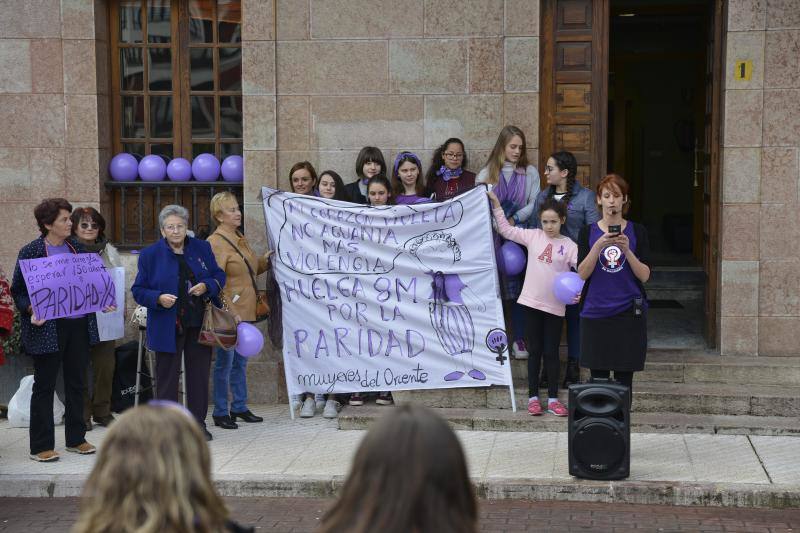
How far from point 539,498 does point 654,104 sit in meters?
13.5

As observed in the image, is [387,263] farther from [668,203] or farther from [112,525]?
[668,203]

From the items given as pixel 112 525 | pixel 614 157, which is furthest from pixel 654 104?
pixel 112 525

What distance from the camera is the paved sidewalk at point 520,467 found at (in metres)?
7.77

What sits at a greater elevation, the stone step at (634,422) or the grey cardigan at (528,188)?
the grey cardigan at (528,188)

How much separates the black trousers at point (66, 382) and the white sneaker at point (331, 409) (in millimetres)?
2134

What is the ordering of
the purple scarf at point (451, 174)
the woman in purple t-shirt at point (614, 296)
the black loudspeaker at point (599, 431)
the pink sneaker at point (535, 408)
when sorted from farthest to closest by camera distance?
the purple scarf at point (451, 174) < the pink sneaker at point (535, 408) < the woman in purple t-shirt at point (614, 296) < the black loudspeaker at point (599, 431)

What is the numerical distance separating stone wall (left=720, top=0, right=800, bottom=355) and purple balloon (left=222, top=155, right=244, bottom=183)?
4538 mm

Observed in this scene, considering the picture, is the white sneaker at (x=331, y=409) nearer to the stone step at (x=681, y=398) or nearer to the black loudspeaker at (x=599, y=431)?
the stone step at (x=681, y=398)

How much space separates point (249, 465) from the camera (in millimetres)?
8633

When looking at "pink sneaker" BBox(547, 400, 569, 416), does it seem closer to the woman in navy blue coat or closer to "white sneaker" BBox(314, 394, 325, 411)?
"white sneaker" BBox(314, 394, 325, 411)

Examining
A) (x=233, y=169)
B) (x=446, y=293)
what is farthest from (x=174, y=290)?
(x=233, y=169)

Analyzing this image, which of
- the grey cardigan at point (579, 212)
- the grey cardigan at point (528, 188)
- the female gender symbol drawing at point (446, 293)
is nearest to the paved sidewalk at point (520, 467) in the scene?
the female gender symbol drawing at point (446, 293)

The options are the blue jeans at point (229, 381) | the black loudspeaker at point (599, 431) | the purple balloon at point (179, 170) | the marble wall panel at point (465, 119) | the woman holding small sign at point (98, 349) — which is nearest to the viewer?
the black loudspeaker at point (599, 431)

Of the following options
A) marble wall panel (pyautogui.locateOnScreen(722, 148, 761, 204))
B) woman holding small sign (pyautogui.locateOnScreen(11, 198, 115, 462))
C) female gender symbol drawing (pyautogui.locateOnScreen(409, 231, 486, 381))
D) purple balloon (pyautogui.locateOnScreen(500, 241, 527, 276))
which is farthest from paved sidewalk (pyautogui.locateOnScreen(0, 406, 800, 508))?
marble wall panel (pyautogui.locateOnScreen(722, 148, 761, 204))
